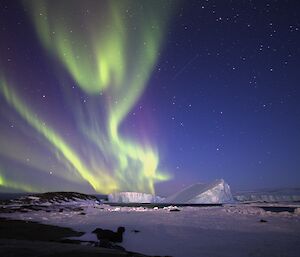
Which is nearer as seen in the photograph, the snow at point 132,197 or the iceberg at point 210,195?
the iceberg at point 210,195

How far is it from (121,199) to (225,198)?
52.7 meters

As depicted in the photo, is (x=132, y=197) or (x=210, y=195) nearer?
(x=210, y=195)

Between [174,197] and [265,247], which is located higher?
[174,197]

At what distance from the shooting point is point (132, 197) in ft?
451

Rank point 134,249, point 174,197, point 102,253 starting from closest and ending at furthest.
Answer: point 102,253, point 134,249, point 174,197

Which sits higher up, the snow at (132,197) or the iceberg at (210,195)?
the snow at (132,197)

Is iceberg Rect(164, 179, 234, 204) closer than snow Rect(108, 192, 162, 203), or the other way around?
iceberg Rect(164, 179, 234, 204)

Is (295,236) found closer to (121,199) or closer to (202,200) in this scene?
(202,200)

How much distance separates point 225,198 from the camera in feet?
350

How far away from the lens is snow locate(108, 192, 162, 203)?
13762 centimetres

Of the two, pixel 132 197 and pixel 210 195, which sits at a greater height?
pixel 132 197

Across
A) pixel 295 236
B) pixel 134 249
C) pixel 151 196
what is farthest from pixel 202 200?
pixel 134 249

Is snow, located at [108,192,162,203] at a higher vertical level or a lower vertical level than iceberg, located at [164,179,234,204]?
higher

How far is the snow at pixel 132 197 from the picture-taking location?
137625 mm
